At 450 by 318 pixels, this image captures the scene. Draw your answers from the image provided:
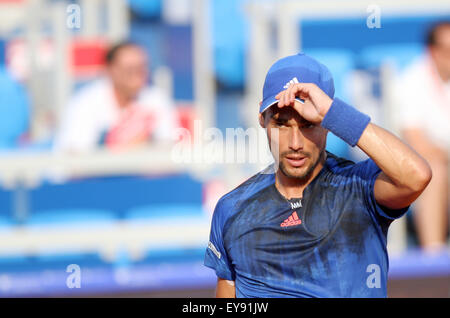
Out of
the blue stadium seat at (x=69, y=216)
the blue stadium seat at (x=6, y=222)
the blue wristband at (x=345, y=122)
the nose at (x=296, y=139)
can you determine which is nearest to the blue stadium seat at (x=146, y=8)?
the blue stadium seat at (x=69, y=216)

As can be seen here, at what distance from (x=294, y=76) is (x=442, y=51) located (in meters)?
3.69

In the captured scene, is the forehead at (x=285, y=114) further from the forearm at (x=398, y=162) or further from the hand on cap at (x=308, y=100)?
the forearm at (x=398, y=162)

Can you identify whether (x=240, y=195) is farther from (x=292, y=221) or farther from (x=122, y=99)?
(x=122, y=99)

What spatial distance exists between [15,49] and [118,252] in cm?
219

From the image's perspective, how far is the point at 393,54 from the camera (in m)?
5.92

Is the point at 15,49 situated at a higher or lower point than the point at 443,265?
higher

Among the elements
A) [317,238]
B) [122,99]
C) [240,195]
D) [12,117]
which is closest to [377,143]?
[317,238]

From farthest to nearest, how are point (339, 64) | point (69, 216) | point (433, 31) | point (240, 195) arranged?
point (339, 64), point (433, 31), point (69, 216), point (240, 195)

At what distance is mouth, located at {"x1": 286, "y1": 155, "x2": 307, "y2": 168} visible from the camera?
2262mm

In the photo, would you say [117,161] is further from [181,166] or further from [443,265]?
[443,265]

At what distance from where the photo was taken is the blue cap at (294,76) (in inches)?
87.0
